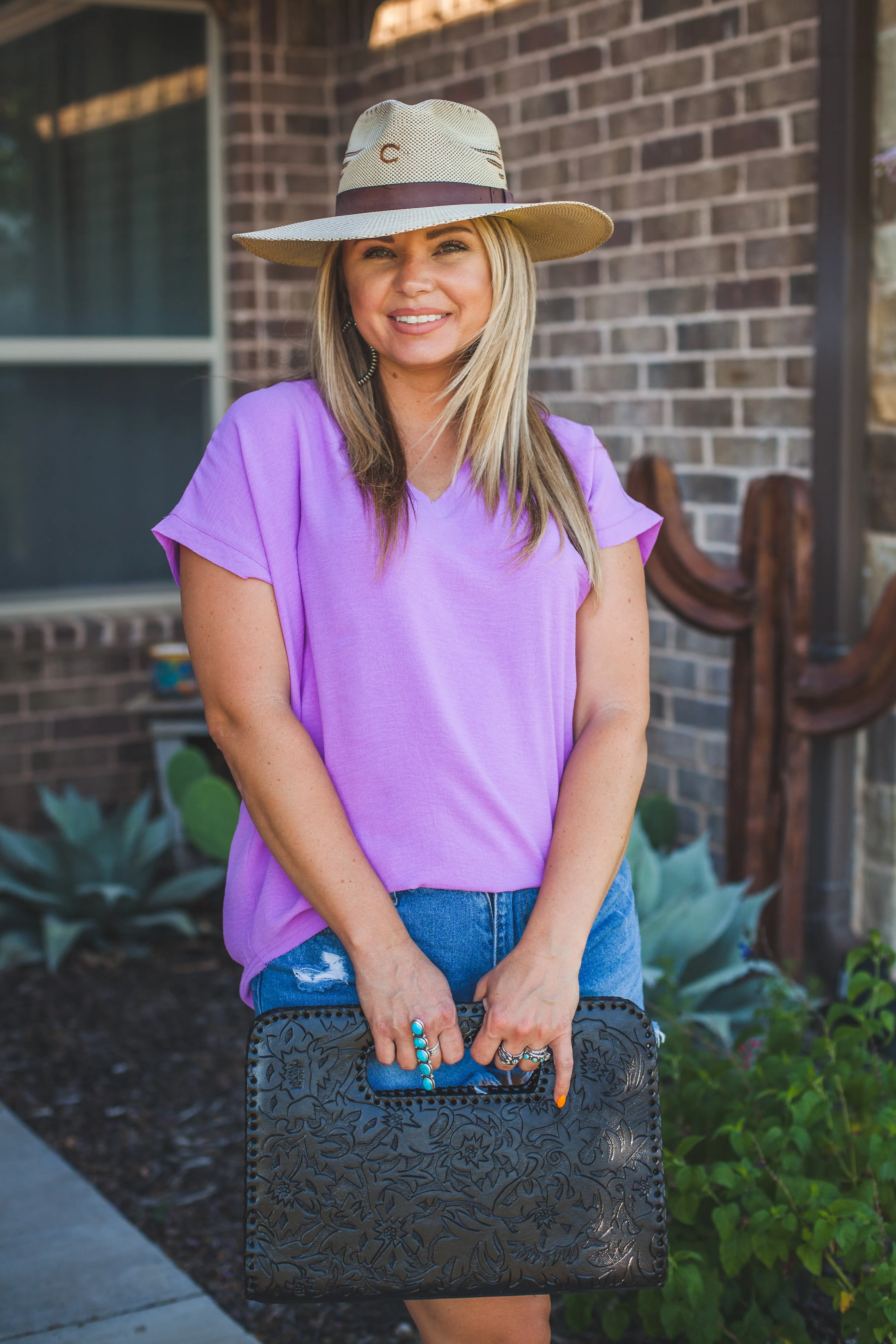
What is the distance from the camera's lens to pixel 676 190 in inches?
166

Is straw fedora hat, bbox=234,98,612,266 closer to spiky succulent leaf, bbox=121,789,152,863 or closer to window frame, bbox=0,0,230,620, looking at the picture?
spiky succulent leaf, bbox=121,789,152,863

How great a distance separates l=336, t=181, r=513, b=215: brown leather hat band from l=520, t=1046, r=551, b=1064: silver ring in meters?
1.06

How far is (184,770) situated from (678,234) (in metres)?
2.24

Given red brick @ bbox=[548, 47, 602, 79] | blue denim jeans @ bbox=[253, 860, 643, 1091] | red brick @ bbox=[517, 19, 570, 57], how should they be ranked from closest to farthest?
blue denim jeans @ bbox=[253, 860, 643, 1091] < red brick @ bbox=[548, 47, 602, 79] < red brick @ bbox=[517, 19, 570, 57]

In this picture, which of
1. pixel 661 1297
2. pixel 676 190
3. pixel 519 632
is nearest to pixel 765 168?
pixel 676 190

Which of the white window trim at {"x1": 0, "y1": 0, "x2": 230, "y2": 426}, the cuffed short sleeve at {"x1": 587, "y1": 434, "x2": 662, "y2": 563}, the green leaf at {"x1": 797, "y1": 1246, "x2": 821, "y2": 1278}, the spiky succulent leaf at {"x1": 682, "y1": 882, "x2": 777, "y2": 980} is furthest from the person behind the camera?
the white window trim at {"x1": 0, "y1": 0, "x2": 230, "y2": 426}

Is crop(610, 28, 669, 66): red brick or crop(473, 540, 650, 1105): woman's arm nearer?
crop(473, 540, 650, 1105): woman's arm

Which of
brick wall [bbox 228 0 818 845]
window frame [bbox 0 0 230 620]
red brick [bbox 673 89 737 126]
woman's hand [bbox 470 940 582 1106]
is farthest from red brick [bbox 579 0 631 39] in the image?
woman's hand [bbox 470 940 582 1106]

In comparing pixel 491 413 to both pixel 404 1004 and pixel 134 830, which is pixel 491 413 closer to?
pixel 404 1004

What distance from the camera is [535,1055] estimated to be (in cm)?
174

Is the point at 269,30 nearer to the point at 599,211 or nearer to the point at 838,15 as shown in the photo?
the point at 838,15

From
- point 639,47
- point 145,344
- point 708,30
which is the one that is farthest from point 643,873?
point 145,344

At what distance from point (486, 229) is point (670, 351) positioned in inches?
98.7

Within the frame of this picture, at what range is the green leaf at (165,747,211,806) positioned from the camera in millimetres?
4641
